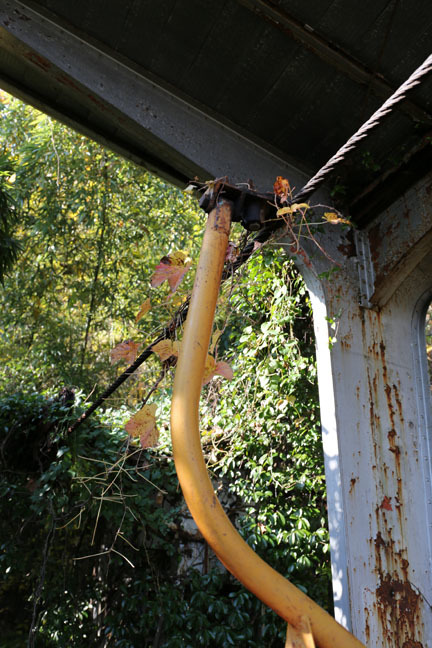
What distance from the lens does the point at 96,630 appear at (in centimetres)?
340

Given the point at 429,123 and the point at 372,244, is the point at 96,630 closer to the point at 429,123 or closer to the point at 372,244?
the point at 372,244

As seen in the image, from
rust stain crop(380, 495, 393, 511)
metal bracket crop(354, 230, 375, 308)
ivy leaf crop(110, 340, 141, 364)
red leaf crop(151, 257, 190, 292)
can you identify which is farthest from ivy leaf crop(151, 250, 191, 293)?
rust stain crop(380, 495, 393, 511)

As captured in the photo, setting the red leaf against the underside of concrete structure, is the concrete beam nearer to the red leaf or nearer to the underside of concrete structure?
the underside of concrete structure

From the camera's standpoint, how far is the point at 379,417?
194 cm

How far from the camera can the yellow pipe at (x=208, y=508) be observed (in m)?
0.70

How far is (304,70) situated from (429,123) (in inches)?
19.8

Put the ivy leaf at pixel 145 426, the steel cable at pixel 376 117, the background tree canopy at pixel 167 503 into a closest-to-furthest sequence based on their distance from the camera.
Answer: the steel cable at pixel 376 117 → the ivy leaf at pixel 145 426 → the background tree canopy at pixel 167 503

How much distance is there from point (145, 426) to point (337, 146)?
4.64 ft

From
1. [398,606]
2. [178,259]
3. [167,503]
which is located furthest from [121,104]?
[167,503]

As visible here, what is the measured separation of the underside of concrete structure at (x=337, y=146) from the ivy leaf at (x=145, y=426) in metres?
0.76

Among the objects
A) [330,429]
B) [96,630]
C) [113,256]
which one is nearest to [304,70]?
[330,429]

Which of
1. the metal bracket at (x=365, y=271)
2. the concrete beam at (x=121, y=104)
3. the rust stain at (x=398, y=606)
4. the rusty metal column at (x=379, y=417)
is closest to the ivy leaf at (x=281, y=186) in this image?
the rusty metal column at (x=379, y=417)

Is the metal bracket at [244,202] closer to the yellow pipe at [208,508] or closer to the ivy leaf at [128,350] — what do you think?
the yellow pipe at [208,508]

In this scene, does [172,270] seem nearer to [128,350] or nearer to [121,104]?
[128,350]
